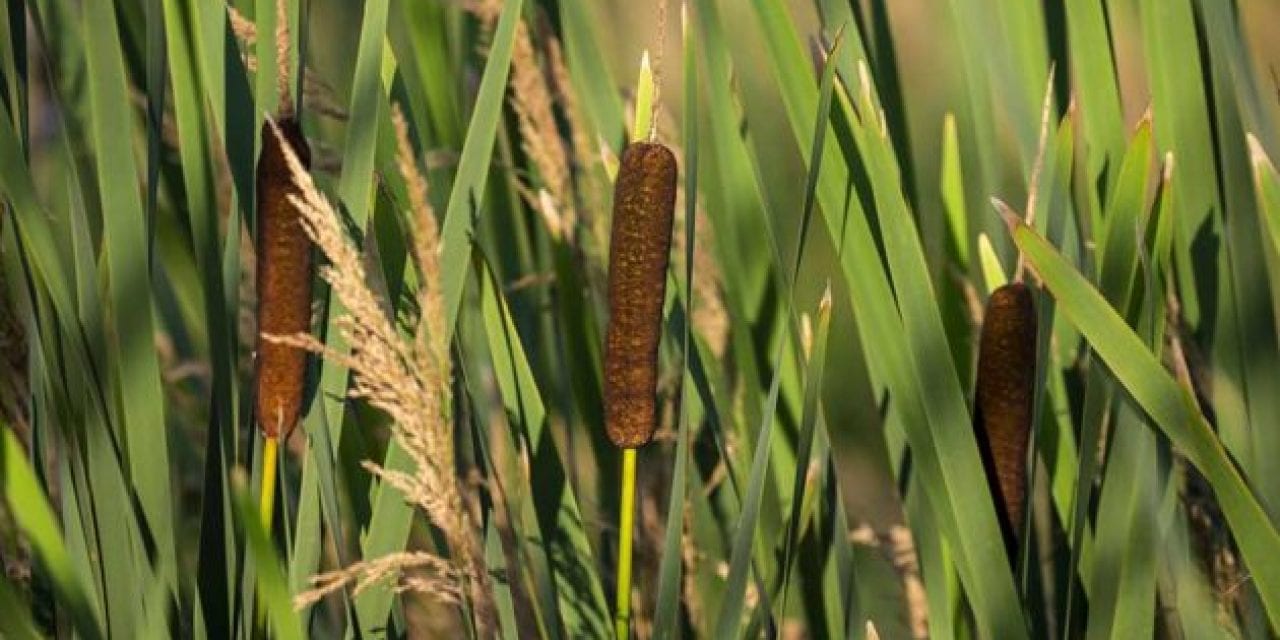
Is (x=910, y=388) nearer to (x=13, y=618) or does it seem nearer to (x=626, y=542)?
(x=626, y=542)

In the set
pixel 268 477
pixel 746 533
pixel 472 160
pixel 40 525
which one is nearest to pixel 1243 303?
pixel 746 533

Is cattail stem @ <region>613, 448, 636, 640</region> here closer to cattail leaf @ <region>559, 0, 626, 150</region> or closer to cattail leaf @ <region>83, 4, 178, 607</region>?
cattail leaf @ <region>83, 4, 178, 607</region>

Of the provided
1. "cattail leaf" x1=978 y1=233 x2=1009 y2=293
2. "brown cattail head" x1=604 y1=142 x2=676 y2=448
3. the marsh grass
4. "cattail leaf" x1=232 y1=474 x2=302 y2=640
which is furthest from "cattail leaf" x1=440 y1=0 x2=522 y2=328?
"cattail leaf" x1=978 y1=233 x2=1009 y2=293

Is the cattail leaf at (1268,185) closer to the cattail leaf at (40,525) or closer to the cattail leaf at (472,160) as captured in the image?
the cattail leaf at (472,160)

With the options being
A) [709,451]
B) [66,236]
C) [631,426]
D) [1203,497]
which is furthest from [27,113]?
[1203,497]

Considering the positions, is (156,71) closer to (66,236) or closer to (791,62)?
(66,236)

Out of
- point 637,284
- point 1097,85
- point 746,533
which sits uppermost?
point 1097,85
